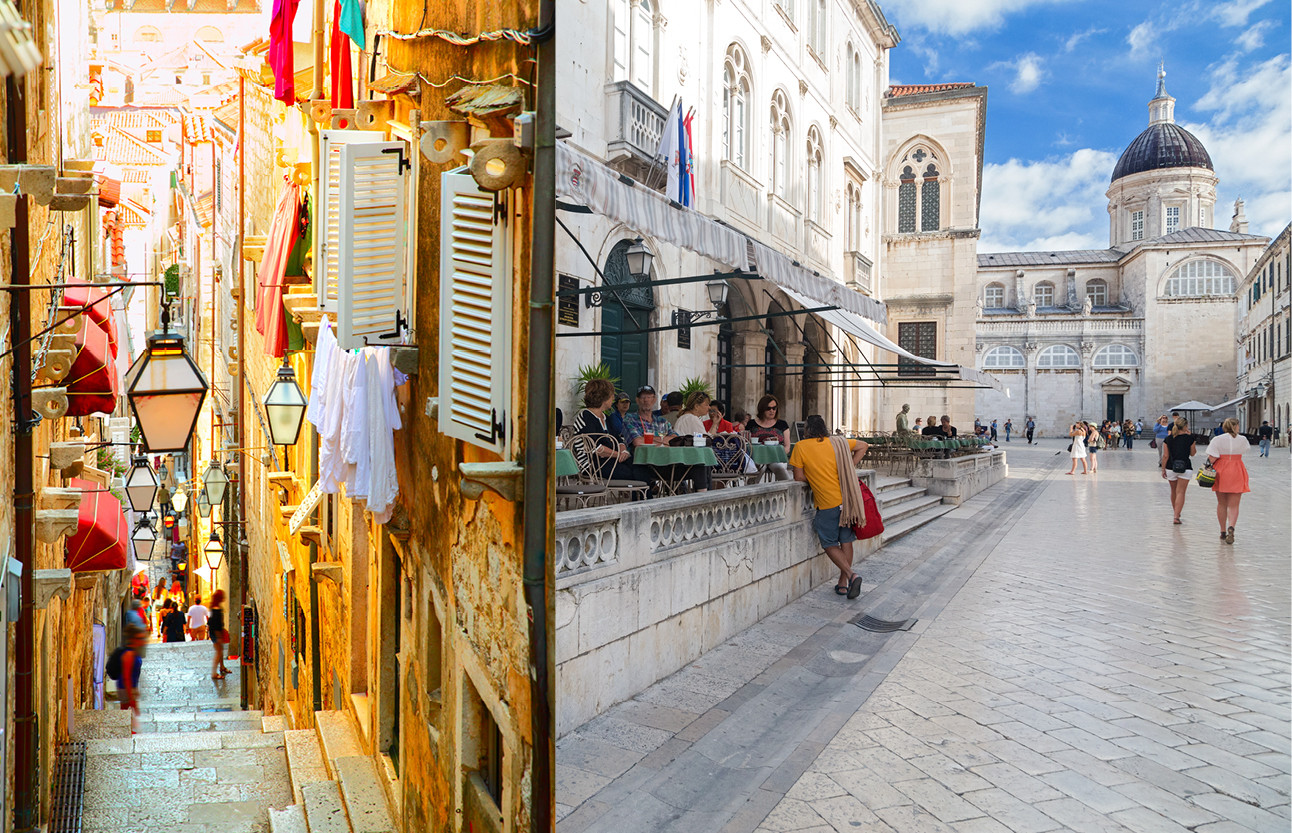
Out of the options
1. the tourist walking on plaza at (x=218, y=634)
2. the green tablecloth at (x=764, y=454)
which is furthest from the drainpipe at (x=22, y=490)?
the tourist walking on plaza at (x=218, y=634)

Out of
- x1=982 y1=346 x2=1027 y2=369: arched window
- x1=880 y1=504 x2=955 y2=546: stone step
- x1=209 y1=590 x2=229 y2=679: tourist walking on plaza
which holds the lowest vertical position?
x1=209 y1=590 x2=229 y2=679: tourist walking on plaza

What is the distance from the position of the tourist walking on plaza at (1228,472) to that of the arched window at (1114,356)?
168 feet

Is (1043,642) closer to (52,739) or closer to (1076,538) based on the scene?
(1076,538)

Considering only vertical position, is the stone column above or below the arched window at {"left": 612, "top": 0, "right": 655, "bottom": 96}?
below

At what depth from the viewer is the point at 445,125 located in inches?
149

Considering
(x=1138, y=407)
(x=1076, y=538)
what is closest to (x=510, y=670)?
(x=1076, y=538)

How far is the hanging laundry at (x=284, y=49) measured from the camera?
7832 millimetres

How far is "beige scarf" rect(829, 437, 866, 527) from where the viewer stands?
778 centimetres

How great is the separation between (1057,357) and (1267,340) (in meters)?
11.6

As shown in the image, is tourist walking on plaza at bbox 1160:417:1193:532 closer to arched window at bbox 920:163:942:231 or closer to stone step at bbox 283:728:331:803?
stone step at bbox 283:728:331:803

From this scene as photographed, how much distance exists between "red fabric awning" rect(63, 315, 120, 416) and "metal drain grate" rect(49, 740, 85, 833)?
3.05 meters

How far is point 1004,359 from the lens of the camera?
5941 cm

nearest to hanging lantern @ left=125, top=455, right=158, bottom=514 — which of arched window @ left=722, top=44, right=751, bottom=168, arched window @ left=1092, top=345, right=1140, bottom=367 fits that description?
arched window @ left=722, top=44, right=751, bottom=168

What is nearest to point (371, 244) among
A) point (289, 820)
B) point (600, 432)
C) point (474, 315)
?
point (474, 315)
